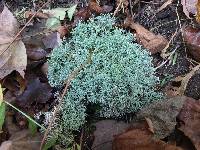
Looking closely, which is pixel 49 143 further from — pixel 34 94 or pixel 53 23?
pixel 53 23

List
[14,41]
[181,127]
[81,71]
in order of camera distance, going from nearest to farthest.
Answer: [181,127] < [81,71] < [14,41]

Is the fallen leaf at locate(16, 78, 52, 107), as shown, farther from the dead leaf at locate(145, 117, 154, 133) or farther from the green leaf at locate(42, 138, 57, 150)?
the dead leaf at locate(145, 117, 154, 133)

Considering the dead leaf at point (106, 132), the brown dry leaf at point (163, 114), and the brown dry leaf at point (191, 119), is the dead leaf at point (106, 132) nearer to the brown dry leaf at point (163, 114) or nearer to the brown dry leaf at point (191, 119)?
the brown dry leaf at point (163, 114)

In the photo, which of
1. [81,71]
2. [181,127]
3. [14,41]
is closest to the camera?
[181,127]

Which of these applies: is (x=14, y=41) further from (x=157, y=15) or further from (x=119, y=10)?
(x=157, y=15)

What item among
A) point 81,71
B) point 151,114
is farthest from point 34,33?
point 151,114

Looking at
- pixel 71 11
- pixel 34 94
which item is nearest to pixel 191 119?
pixel 34 94

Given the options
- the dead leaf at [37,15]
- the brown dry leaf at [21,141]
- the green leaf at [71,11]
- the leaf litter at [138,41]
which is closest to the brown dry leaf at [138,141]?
the leaf litter at [138,41]
